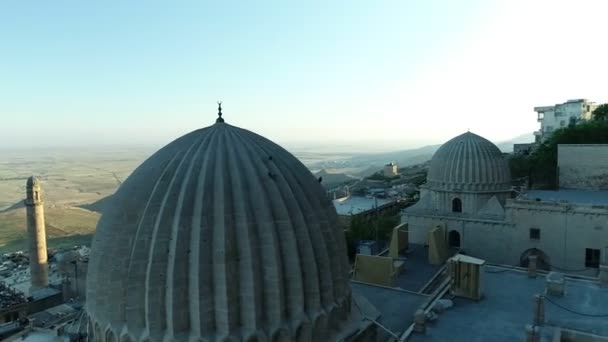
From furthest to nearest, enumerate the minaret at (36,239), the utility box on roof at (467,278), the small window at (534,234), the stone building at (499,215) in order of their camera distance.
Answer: the minaret at (36,239)
the small window at (534,234)
the stone building at (499,215)
the utility box on roof at (467,278)

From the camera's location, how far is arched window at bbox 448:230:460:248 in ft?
99.0

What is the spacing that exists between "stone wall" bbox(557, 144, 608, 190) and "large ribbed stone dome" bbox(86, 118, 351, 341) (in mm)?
31628

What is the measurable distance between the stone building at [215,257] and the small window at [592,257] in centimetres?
2173

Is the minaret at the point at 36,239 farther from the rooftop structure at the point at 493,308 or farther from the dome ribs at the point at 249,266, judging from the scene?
the dome ribs at the point at 249,266

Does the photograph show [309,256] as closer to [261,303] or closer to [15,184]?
[261,303]

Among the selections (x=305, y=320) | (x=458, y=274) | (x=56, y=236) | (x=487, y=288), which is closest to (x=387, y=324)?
(x=458, y=274)

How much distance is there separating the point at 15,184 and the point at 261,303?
209162mm

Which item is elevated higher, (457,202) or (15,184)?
(457,202)

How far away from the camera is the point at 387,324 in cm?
1708

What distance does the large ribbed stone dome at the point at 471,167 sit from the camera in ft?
97.6

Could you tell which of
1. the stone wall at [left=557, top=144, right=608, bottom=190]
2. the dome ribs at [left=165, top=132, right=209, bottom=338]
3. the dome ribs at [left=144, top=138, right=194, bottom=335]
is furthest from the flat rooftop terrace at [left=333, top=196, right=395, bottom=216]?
the dome ribs at [left=144, top=138, right=194, bottom=335]

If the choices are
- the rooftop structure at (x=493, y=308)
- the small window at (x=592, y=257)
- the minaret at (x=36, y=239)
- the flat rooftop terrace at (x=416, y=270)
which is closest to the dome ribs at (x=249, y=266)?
the rooftop structure at (x=493, y=308)

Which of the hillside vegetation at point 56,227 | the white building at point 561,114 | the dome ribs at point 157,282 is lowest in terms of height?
the hillside vegetation at point 56,227

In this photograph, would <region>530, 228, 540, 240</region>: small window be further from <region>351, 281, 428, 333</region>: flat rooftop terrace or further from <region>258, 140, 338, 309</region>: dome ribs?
<region>258, 140, 338, 309</region>: dome ribs
